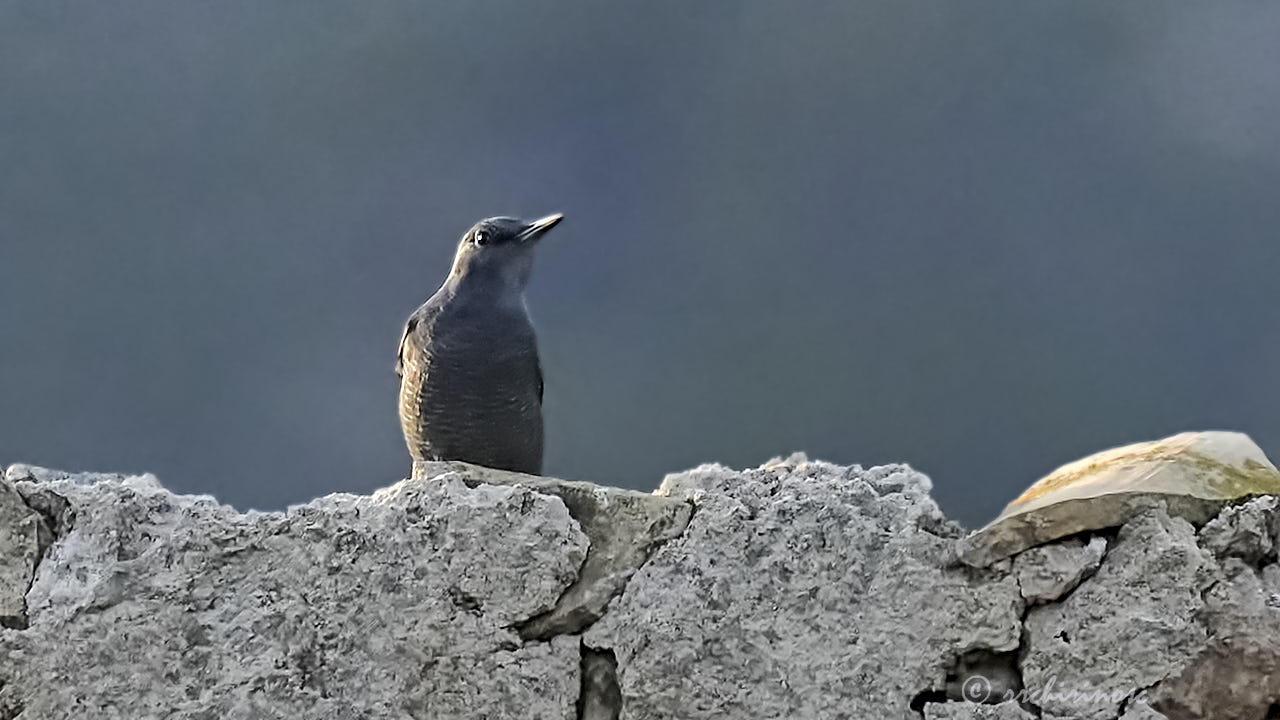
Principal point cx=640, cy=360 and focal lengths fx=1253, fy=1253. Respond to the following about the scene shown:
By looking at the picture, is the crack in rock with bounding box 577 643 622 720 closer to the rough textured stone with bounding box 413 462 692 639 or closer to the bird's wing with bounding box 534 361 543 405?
the rough textured stone with bounding box 413 462 692 639

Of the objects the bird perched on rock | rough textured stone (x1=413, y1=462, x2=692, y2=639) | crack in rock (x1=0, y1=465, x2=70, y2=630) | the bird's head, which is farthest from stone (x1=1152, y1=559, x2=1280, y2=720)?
crack in rock (x1=0, y1=465, x2=70, y2=630)

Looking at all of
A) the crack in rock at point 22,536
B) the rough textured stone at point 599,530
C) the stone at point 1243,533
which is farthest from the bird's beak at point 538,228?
the stone at point 1243,533

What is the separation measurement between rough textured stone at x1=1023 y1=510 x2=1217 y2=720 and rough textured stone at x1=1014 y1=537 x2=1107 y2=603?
29mm

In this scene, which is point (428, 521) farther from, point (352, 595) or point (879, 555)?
point (879, 555)

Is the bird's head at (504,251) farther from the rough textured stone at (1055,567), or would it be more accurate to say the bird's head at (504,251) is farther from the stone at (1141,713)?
the stone at (1141,713)

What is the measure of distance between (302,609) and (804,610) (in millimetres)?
1182

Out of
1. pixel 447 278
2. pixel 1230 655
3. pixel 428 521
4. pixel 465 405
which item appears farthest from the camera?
pixel 447 278

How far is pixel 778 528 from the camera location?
9.88 ft

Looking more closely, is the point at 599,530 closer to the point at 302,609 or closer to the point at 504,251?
the point at 302,609

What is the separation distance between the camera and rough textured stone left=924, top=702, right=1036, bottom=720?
285 centimetres

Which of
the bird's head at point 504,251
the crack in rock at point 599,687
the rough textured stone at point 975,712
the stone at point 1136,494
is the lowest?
the rough textured stone at point 975,712

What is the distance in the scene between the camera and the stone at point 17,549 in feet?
9.70

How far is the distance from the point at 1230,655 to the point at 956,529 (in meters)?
0.65

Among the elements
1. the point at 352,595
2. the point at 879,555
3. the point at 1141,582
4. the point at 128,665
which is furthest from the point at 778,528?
the point at 128,665
